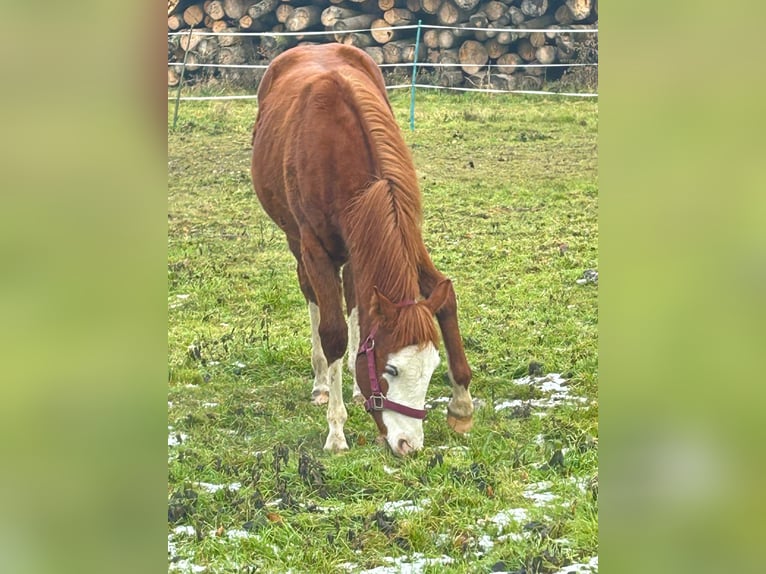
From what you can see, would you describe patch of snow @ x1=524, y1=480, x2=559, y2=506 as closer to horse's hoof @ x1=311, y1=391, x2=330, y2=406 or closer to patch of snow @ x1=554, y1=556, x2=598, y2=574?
patch of snow @ x1=554, y1=556, x2=598, y2=574

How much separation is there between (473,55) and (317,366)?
379 cm

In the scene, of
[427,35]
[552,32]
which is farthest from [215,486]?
[427,35]

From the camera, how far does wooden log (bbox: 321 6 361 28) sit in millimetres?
6328

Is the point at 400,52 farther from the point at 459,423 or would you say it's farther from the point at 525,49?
the point at 459,423

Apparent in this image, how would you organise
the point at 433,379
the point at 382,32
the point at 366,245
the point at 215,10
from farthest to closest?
1. the point at 382,32
2. the point at 215,10
3. the point at 433,379
4. the point at 366,245

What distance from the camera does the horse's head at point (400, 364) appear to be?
3.43 meters

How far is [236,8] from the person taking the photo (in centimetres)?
648

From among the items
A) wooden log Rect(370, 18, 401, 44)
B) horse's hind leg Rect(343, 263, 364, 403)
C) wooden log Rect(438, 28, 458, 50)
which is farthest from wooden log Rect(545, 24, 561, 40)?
horse's hind leg Rect(343, 263, 364, 403)

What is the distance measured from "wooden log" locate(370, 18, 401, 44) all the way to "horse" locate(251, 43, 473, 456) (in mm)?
2001

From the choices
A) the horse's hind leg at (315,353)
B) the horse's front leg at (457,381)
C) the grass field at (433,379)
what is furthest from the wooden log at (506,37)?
the horse's front leg at (457,381)

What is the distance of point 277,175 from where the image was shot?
4.52 meters

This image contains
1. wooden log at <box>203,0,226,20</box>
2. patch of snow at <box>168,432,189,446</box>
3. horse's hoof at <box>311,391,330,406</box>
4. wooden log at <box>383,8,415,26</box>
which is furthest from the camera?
wooden log at <box>383,8,415,26</box>

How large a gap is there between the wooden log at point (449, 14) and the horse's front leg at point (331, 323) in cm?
352
